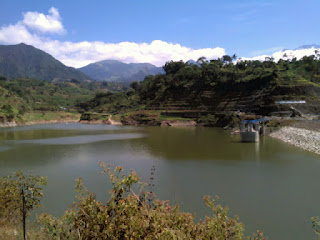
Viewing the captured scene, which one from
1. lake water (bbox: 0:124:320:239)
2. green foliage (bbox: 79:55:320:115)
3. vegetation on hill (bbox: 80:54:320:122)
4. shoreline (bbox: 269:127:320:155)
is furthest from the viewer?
green foliage (bbox: 79:55:320:115)

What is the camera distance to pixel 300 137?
3344cm

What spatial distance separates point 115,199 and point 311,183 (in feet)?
50.8

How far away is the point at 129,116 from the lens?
7619cm

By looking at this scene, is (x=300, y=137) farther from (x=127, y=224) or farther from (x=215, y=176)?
(x=127, y=224)

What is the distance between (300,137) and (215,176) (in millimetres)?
21334

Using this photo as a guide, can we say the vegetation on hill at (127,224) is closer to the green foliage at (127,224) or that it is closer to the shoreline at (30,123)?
the green foliage at (127,224)

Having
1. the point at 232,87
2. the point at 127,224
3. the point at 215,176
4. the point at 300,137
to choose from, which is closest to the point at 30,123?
the point at 232,87

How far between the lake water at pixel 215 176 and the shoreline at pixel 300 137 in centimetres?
153

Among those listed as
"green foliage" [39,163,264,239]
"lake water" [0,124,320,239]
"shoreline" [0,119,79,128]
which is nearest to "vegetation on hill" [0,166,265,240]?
"green foliage" [39,163,264,239]

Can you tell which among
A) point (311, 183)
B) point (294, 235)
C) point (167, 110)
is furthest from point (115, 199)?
point (167, 110)

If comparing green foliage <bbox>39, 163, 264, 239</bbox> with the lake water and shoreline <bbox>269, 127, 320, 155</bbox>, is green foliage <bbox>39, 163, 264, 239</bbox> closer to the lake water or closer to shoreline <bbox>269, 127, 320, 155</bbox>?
the lake water

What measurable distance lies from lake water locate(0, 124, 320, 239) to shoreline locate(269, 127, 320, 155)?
1528mm

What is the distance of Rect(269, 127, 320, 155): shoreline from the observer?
93.3 feet

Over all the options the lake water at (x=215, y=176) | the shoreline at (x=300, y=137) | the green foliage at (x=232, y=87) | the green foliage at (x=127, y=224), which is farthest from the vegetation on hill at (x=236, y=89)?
the green foliage at (x=127, y=224)
